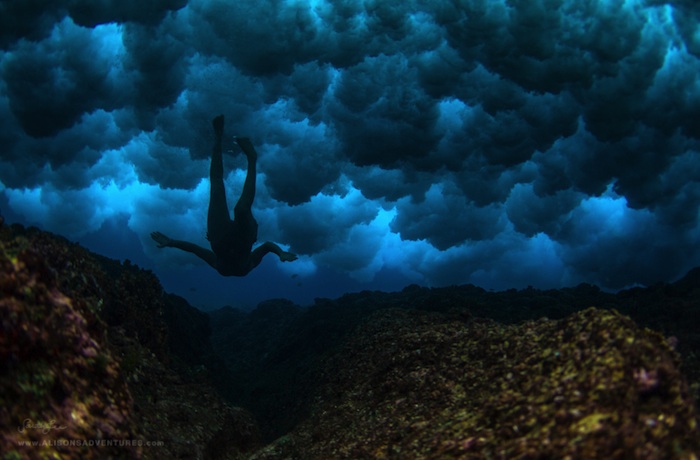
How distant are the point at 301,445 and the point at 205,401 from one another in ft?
12.9

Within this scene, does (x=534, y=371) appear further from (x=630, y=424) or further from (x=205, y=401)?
(x=205, y=401)

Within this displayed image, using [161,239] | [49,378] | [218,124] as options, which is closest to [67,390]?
[49,378]

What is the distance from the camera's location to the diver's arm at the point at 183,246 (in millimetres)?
20750

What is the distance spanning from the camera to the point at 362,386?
1014cm

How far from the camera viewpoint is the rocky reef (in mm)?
4141

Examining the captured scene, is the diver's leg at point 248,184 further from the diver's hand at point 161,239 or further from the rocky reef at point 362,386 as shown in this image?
the rocky reef at point 362,386

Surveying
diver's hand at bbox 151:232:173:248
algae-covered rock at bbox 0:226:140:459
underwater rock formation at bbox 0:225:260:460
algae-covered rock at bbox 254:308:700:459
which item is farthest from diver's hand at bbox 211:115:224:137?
algae-covered rock at bbox 0:226:140:459

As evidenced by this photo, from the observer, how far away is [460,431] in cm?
541

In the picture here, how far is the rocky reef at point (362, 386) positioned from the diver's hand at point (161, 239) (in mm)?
6166

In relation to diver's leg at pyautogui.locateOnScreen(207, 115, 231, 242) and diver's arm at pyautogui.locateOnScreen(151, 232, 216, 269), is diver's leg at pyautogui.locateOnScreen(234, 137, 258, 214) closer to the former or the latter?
diver's leg at pyautogui.locateOnScreen(207, 115, 231, 242)

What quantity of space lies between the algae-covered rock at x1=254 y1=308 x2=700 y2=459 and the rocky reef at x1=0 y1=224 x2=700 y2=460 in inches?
0.9

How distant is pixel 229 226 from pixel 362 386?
15.0 metres

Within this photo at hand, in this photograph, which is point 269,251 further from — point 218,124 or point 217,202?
point 218,124

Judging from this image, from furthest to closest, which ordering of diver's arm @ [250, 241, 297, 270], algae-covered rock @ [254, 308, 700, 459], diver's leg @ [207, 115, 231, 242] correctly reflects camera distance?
diver's leg @ [207, 115, 231, 242]
diver's arm @ [250, 241, 297, 270]
algae-covered rock @ [254, 308, 700, 459]
